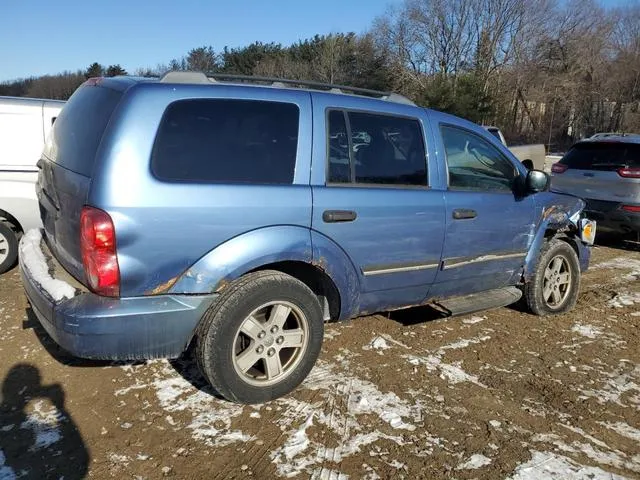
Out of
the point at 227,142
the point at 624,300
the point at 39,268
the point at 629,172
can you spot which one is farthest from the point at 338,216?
the point at 629,172

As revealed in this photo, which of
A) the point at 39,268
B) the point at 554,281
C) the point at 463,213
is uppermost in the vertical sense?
the point at 463,213

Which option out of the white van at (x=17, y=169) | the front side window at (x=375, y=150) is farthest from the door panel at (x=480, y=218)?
the white van at (x=17, y=169)

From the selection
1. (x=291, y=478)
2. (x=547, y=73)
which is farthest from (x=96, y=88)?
(x=547, y=73)

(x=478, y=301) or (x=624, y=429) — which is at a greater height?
(x=478, y=301)

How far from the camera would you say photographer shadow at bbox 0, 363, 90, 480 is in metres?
2.79

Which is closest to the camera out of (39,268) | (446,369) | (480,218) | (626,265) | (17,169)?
(39,268)

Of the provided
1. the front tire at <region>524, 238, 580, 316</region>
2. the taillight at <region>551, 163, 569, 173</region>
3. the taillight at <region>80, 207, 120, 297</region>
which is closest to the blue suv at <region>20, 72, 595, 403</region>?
the taillight at <region>80, 207, 120, 297</region>

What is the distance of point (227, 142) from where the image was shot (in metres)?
3.22

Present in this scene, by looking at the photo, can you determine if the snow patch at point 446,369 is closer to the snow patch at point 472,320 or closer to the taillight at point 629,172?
the snow patch at point 472,320

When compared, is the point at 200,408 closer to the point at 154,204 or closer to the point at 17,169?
the point at 154,204

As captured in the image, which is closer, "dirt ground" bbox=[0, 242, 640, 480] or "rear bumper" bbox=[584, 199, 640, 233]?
"dirt ground" bbox=[0, 242, 640, 480]

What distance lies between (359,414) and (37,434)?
179cm

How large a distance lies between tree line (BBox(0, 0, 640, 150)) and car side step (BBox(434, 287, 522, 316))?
31400mm

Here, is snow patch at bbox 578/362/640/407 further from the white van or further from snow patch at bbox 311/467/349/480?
the white van
